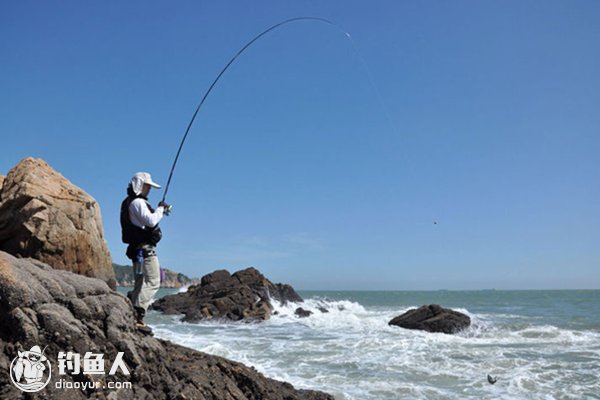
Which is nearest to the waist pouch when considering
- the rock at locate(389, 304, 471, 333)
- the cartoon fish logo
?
the cartoon fish logo

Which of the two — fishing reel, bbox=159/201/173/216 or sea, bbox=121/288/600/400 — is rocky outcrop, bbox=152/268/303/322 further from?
fishing reel, bbox=159/201/173/216

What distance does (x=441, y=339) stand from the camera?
1429cm

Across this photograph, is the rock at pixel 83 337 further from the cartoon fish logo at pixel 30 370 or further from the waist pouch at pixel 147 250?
the waist pouch at pixel 147 250

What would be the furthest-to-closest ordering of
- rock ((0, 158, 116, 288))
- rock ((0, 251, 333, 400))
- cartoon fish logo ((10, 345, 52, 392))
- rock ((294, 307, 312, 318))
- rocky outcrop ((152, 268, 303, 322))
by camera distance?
rock ((294, 307, 312, 318))
rocky outcrop ((152, 268, 303, 322))
rock ((0, 158, 116, 288))
rock ((0, 251, 333, 400))
cartoon fish logo ((10, 345, 52, 392))

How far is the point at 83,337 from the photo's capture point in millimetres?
3838

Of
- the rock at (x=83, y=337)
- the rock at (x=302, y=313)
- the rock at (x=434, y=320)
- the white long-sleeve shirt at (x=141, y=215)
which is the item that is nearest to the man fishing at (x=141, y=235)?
the white long-sleeve shirt at (x=141, y=215)

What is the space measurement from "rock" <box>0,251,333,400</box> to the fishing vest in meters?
0.78

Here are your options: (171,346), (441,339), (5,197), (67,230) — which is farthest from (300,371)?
(441,339)

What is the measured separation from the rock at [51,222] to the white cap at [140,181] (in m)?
3.42

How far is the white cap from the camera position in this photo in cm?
525

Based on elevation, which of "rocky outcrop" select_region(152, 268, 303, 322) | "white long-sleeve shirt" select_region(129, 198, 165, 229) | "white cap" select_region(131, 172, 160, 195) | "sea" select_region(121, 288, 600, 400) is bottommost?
"sea" select_region(121, 288, 600, 400)

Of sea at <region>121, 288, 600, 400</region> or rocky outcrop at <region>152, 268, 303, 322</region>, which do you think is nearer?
sea at <region>121, 288, 600, 400</region>

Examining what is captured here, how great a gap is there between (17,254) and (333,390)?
5206 mm

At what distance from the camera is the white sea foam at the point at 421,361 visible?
7797 millimetres
